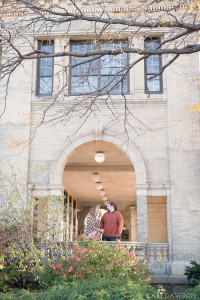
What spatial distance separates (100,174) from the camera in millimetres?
20703

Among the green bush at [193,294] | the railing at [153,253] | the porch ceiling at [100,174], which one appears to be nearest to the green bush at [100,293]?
the green bush at [193,294]

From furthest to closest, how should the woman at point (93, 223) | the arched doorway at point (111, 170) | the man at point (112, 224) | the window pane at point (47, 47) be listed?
the window pane at point (47, 47) → the arched doorway at point (111, 170) → the man at point (112, 224) → the woman at point (93, 223)

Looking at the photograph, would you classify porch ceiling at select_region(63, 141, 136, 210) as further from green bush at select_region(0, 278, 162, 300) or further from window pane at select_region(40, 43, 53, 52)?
green bush at select_region(0, 278, 162, 300)

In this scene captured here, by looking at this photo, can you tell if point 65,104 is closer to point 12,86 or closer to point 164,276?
point 12,86

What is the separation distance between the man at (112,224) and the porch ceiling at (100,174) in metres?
3.01

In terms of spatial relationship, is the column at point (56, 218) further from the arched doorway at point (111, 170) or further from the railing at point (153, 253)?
the railing at point (153, 253)

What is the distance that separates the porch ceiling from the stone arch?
320 millimetres

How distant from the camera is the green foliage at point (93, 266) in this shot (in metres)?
8.36

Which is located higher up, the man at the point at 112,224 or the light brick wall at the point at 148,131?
the light brick wall at the point at 148,131

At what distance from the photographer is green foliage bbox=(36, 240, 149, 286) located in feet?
27.4

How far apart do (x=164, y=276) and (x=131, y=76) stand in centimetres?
690

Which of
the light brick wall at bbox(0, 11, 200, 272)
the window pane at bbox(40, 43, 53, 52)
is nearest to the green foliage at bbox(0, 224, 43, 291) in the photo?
the light brick wall at bbox(0, 11, 200, 272)

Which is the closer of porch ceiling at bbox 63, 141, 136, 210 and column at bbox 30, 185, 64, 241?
column at bbox 30, 185, 64, 241

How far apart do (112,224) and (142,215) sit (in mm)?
2449
